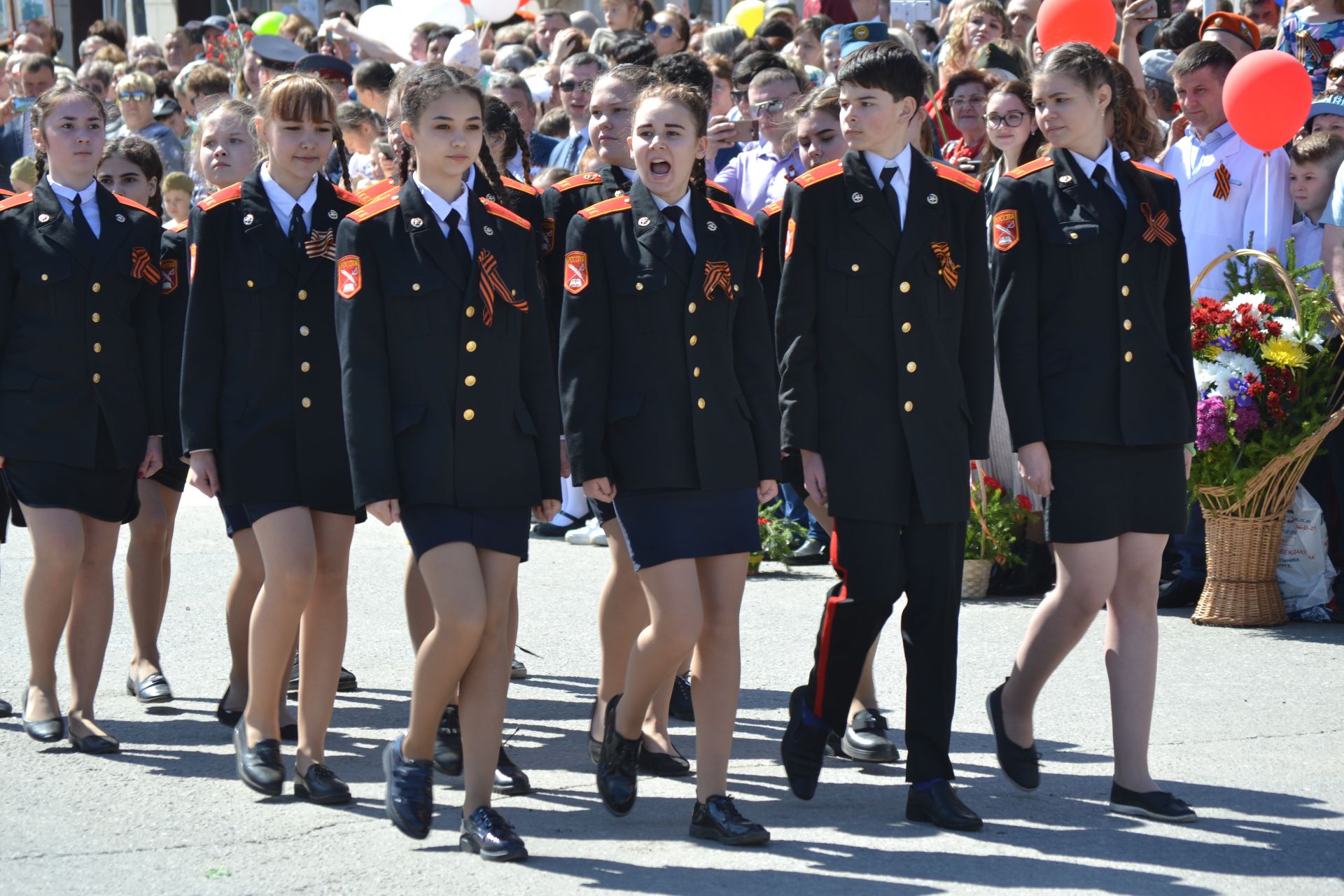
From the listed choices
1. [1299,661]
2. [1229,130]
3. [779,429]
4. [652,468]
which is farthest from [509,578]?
[1229,130]

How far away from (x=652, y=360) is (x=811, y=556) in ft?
14.2

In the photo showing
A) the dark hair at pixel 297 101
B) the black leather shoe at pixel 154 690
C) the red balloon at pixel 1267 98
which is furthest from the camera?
the red balloon at pixel 1267 98

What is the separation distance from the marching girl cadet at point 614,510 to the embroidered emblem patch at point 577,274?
1.76 ft

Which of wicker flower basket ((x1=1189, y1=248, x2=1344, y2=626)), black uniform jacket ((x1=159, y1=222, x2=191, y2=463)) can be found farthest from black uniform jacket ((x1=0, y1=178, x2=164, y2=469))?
wicker flower basket ((x1=1189, y1=248, x2=1344, y2=626))

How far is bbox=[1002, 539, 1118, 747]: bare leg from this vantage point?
496cm

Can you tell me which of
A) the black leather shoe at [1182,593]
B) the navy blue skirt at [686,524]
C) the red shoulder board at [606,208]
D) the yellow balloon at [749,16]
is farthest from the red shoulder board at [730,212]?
the yellow balloon at [749,16]

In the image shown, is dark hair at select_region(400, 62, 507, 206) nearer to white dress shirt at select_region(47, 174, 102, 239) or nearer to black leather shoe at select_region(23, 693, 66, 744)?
white dress shirt at select_region(47, 174, 102, 239)

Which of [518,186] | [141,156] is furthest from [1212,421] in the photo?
[141,156]

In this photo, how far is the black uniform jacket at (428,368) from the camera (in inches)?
180

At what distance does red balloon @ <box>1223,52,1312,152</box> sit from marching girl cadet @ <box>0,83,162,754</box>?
4666 mm

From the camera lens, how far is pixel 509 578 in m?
4.66

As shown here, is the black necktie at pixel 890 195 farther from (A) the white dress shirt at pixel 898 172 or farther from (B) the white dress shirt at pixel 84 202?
(B) the white dress shirt at pixel 84 202

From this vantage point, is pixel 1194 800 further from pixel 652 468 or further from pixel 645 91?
pixel 645 91

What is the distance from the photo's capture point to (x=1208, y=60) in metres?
8.26
